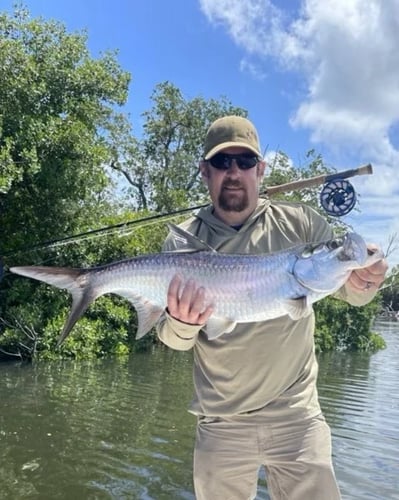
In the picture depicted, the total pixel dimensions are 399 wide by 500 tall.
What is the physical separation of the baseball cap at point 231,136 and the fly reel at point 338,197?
4730 mm

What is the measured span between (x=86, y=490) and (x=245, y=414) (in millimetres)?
4342

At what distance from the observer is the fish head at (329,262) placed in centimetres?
296

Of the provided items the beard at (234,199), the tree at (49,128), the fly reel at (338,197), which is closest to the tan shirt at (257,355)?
the beard at (234,199)

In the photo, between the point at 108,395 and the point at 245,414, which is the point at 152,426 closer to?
the point at 108,395

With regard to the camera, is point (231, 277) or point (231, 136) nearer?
point (231, 277)

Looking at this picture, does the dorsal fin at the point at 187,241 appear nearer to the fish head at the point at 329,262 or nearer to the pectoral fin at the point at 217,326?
the pectoral fin at the point at 217,326

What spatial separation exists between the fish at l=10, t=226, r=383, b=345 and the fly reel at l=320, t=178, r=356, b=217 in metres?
5.26

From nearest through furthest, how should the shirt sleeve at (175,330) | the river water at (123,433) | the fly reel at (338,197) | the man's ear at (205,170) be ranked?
the shirt sleeve at (175,330) < the man's ear at (205,170) < the river water at (123,433) < the fly reel at (338,197)

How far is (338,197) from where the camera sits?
27.2 feet

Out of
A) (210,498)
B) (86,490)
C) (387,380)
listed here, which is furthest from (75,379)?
(210,498)

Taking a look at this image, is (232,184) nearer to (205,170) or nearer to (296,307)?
(205,170)

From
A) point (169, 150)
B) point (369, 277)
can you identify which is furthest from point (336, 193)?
point (169, 150)

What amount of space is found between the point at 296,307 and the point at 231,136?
1135 millimetres

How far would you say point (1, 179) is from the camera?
1435 centimetres
